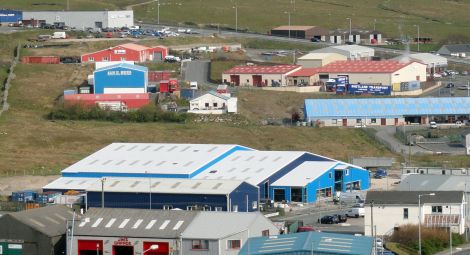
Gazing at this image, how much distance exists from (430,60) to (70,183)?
28356 millimetres

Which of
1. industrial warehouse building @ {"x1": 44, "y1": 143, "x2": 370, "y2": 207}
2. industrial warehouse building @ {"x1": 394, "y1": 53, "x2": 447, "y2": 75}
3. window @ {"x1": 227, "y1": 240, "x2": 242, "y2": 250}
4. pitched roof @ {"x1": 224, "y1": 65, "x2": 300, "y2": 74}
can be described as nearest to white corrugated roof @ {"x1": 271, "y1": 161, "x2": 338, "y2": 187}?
industrial warehouse building @ {"x1": 44, "y1": 143, "x2": 370, "y2": 207}

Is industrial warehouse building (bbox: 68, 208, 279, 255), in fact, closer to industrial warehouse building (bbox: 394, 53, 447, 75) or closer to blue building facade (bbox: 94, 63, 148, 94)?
blue building facade (bbox: 94, 63, 148, 94)

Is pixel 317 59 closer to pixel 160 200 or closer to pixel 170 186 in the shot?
pixel 170 186

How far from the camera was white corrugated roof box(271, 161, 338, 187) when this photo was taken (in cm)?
3669

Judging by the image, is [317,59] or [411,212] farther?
[317,59]

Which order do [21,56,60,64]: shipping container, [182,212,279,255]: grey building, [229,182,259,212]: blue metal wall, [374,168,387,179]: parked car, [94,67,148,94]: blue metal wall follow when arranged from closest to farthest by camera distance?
[182,212,279,255]: grey building < [229,182,259,212]: blue metal wall < [374,168,387,179]: parked car < [94,67,148,94]: blue metal wall < [21,56,60,64]: shipping container

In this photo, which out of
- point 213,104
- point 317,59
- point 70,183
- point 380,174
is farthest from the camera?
point 317,59

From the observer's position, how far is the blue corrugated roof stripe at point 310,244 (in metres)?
24.6

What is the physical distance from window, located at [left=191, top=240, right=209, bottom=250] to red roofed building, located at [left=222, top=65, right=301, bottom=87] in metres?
28.9

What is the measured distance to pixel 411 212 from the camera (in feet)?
103

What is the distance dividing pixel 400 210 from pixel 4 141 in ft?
54.3

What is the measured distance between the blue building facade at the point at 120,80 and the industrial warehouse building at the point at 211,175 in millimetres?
11663

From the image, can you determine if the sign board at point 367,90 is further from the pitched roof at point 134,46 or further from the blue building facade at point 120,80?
the pitched roof at point 134,46

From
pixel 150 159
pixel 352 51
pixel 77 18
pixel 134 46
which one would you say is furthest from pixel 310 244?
pixel 77 18
